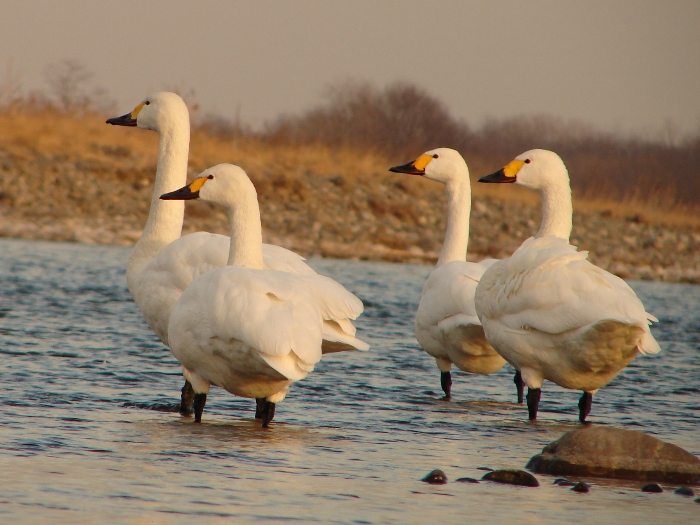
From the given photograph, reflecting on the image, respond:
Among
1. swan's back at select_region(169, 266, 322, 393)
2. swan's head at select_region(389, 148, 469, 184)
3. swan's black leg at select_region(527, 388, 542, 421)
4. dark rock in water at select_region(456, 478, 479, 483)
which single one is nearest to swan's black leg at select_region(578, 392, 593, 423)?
swan's black leg at select_region(527, 388, 542, 421)

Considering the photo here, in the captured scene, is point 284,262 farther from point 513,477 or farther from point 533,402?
point 513,477

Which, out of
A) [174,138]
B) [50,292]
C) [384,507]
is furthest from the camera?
[50,292]

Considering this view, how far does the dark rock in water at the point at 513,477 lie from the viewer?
4.68m

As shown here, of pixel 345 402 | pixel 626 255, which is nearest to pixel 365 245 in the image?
pixel 626 255

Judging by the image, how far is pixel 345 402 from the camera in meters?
6.81

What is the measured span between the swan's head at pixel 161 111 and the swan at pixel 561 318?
278 cm

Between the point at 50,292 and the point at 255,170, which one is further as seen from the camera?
the point at 255,170

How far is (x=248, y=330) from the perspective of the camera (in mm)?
5371

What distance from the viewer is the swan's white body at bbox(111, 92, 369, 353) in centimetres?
611

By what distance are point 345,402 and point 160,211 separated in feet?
6.43

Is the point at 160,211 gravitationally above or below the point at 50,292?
above

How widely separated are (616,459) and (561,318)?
1.43 m

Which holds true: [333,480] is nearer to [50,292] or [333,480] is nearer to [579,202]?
[50,292]

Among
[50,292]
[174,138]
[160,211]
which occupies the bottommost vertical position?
[50,292]
